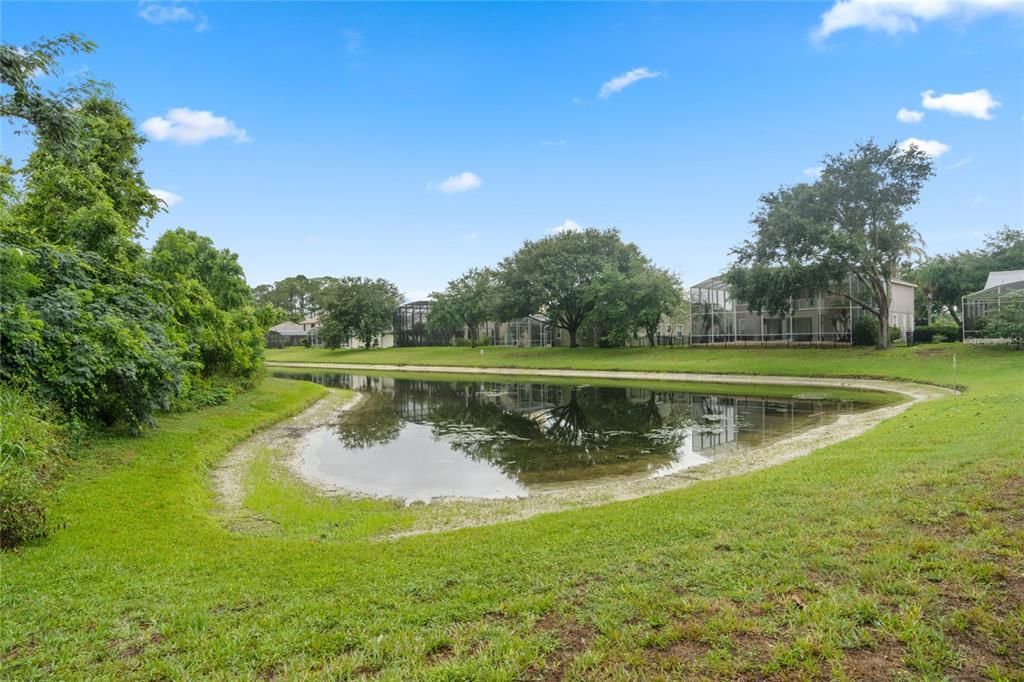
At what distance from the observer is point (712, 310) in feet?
123

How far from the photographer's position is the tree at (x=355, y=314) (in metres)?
55.9

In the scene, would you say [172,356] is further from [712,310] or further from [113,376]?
[712,310]

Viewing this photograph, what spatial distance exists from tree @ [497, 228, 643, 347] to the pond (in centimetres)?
1837

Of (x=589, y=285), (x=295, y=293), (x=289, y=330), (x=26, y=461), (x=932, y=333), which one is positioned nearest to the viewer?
(x=26, y=461)

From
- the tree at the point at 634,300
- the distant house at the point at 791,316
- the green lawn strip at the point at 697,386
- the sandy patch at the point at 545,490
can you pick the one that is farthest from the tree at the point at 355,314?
the sandy patch at the point at 545,490

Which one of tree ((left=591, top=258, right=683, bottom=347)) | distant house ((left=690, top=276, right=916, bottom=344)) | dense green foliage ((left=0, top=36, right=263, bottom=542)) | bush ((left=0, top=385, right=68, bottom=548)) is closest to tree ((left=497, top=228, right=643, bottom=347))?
tree ((left=591, top=258, right=683, bottom=347))

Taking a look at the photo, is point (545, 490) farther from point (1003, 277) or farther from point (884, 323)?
point (1003, 277)

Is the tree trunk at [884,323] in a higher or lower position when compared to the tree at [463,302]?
lower

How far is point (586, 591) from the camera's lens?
3641 millimetres

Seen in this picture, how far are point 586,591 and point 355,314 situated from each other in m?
55.2

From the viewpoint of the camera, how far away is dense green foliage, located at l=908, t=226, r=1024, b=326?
39.0 m

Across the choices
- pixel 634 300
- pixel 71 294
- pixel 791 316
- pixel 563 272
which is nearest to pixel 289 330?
pixel 563 272

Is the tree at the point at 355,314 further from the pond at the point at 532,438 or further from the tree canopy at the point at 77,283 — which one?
the tree canopy at the point at 77,283

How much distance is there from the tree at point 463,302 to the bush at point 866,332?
28.7 meters
